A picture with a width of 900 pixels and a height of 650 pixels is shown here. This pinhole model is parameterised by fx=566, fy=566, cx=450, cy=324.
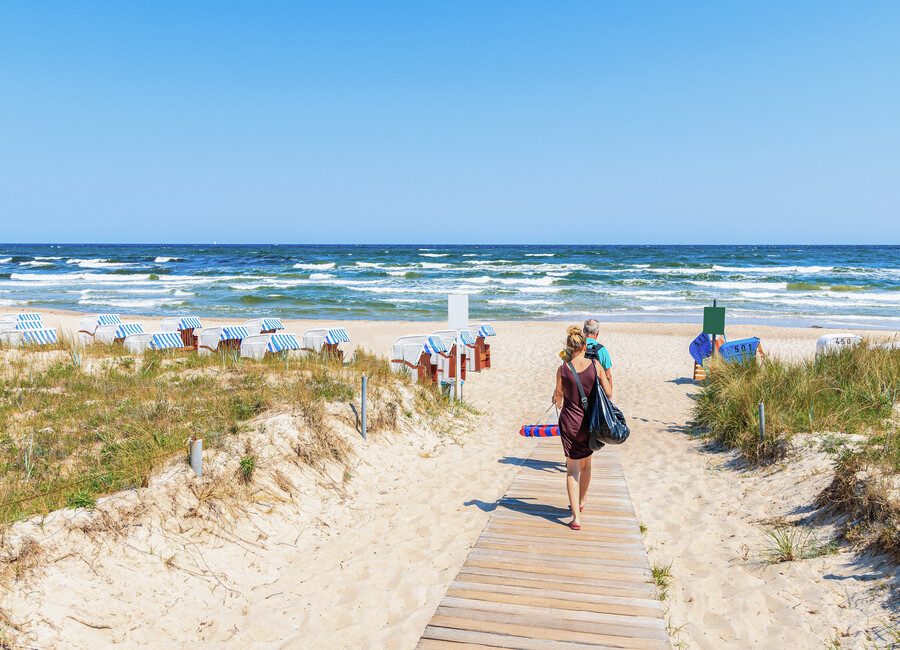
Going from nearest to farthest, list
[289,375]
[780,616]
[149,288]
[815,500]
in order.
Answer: [780,616] < [815,500] < [289,375] < [149,288]

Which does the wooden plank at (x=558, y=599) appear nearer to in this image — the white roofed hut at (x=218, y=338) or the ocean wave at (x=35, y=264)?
the white roofed hut at (x=218, y=338)

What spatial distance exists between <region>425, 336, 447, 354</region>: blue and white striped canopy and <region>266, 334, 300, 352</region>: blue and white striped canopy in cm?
243

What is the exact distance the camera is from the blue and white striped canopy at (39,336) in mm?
10047

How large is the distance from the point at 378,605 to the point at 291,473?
6.32 feet

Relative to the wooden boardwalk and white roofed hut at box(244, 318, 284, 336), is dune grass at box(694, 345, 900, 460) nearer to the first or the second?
the wooden boardwalk

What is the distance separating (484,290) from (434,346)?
26082 mm

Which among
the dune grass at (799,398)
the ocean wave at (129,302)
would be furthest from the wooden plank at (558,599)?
the ocean wave at (129,302)

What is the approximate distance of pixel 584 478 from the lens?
4.74 meters

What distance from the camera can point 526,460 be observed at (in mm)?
6570

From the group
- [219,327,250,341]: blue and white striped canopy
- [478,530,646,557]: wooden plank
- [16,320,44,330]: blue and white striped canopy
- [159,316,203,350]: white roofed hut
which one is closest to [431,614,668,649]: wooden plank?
[478,530,646,557]: wooden plank

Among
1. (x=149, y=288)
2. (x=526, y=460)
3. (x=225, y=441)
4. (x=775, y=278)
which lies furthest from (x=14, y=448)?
(x=775, y=278)

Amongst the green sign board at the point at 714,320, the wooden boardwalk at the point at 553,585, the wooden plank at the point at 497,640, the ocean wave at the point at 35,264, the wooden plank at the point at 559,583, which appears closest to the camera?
the wooden plank at the point at 497,640

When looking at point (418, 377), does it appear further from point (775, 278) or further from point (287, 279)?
point (775, 278)

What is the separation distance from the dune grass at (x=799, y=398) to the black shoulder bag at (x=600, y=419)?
2.68m
